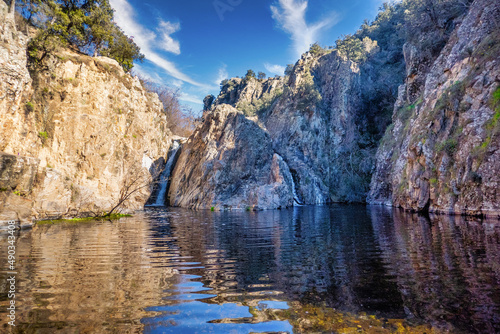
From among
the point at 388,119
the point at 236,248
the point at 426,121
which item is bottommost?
the point at 236,248

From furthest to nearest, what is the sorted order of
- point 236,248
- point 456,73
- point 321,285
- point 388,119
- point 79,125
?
point 388,119
point 79,125
point 456,73
point 236,248
point 321,285

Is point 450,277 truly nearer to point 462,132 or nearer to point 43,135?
point 462,132

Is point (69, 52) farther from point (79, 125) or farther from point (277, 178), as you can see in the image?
point (277, 178)

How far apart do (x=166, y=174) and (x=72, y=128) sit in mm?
16750

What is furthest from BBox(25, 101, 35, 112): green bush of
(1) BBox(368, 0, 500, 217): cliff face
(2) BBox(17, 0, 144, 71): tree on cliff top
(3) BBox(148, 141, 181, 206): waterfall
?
(1) BBox(368, 0, 500, 217): cliff face

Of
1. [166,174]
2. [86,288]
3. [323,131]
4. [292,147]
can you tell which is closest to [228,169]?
[166,174]

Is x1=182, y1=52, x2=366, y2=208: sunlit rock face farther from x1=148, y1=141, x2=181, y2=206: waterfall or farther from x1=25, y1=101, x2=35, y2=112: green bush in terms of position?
x1=25, y1=101, x2=35, y2=112: green bush

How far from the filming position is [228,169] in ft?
109

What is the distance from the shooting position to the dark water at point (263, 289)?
311 centimetres

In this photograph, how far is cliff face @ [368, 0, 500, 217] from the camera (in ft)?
48.2

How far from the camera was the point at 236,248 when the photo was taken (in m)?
8.18

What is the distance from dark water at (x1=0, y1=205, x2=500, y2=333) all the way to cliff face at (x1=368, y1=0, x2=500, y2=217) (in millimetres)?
8902

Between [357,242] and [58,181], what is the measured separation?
63.4 ft

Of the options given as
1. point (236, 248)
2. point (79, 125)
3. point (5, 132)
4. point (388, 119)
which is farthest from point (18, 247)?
point (388, 119)
